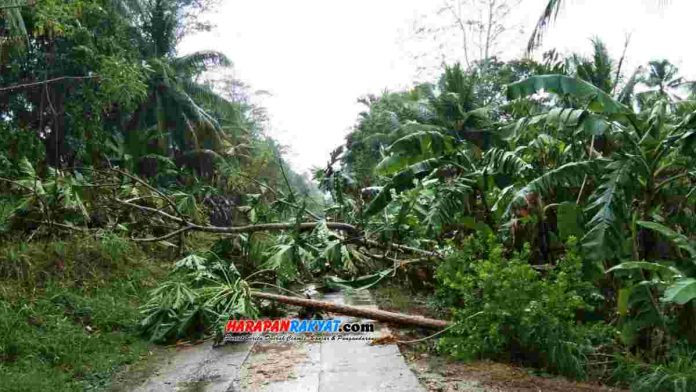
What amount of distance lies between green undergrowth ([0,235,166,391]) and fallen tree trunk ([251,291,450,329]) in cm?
159

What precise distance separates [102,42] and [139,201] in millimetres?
6934

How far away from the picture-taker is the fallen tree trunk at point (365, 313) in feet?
18.0

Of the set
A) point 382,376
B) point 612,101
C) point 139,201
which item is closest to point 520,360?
point 382,376

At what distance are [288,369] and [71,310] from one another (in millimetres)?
2924

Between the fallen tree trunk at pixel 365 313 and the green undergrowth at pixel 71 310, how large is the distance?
1586 mm

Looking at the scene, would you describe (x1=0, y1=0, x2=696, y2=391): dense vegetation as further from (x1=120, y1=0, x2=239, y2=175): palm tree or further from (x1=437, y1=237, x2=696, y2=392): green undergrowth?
(x1=120, y1=0, x2=239, y2=175): palm tree

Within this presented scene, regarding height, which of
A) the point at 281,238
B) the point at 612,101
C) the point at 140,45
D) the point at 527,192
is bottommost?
the point at 281,238

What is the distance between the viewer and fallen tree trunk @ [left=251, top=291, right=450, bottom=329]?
5500mm

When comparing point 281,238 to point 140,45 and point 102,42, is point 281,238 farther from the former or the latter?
point 140,45

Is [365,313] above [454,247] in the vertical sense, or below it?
below

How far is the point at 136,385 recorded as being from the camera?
4.31 metres


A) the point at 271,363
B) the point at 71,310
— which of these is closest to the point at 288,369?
the point at 271,363

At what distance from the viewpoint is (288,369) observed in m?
4.51

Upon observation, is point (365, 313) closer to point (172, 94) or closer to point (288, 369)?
point (288, 369)
